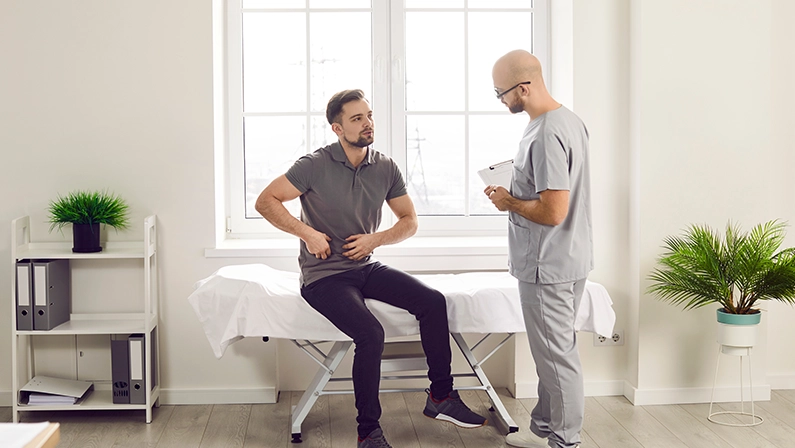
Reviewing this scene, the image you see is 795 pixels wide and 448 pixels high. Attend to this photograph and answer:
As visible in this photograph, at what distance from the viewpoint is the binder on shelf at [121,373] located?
120 inches

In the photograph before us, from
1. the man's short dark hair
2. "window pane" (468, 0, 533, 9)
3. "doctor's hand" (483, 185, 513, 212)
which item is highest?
"window pane" (468, 0, 533, 9)

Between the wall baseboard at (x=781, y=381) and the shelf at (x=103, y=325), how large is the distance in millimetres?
2938

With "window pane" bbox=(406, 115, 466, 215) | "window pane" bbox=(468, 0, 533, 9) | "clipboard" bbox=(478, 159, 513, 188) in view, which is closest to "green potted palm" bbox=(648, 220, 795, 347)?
"clipboard" bbox=(478, 159, 513, 188)

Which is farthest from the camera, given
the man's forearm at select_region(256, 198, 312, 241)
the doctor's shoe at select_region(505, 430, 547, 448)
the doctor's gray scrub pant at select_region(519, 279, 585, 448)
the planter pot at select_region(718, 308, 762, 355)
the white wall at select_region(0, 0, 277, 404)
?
the white wall at select_region(0, 0, 277, 404)

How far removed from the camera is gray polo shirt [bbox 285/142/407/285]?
2.86m

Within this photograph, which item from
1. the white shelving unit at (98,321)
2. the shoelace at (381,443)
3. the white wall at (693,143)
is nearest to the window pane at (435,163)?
the white wall at (693,143)

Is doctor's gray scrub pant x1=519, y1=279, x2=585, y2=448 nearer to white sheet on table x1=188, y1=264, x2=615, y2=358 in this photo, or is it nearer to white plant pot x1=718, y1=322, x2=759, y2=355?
white sheet on table x1=188, y1=264, x2=615, y2=358

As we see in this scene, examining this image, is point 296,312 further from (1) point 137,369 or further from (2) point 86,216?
(2) point 86,216

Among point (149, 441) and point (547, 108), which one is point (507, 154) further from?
point (149, 441)

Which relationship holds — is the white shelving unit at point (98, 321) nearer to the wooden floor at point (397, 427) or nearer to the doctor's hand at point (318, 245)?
the wooden floor at point (397, 427)

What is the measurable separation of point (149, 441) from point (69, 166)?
129cm

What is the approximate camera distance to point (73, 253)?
3.06 metres

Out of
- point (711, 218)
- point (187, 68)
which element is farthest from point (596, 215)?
point (187, 68)

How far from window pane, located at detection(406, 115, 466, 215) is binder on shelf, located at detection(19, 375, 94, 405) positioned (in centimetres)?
182
